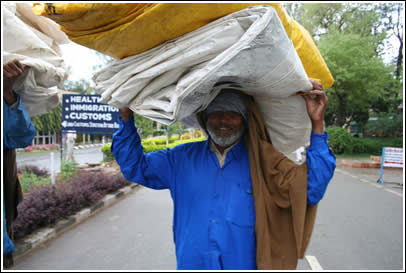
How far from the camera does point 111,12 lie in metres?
1.10

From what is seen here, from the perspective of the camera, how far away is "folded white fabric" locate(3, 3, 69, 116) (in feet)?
5.27

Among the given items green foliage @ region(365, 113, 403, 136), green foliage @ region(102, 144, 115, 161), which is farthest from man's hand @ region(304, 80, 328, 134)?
green foliage @ region(365, 113, 403, 136)

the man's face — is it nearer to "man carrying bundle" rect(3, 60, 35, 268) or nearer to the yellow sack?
the yellow sack

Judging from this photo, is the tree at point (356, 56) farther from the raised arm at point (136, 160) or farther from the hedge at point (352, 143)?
the raised arm at point (136, 160)

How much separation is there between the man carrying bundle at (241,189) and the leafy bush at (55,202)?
12.0 feet

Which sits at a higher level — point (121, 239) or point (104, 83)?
point (104, 83)

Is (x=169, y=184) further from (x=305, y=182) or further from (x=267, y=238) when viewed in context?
(x=305, y=182)

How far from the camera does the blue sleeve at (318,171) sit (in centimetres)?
135

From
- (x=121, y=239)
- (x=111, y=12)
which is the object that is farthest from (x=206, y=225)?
(x=121, y=239)

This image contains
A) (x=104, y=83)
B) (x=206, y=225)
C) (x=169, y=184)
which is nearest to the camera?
(x=104, y=83)

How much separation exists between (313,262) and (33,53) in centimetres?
396

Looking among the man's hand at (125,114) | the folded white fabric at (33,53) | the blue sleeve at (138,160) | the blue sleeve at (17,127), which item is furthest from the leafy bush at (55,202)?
the man's hand at (125,114)

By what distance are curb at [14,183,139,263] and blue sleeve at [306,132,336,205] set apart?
409cm

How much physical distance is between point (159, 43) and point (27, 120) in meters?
1.24
